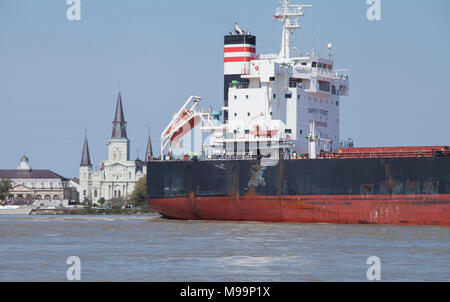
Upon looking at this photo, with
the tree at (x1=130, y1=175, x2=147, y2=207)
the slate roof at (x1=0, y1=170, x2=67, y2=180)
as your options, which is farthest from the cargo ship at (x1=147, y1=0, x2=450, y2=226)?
the slate roof at (x1=0, y1=170, x2=67, y2=180)

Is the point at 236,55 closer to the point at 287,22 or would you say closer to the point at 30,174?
the point at 287,22

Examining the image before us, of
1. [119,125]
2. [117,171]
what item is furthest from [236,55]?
[117,171]

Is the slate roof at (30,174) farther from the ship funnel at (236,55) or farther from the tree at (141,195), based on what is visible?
the ship funnel at (236,55)

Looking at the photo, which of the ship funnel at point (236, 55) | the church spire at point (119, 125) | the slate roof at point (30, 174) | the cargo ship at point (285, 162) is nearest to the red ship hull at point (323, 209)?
the cargo ship at point (285, 162)

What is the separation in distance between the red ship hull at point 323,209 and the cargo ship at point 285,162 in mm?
43

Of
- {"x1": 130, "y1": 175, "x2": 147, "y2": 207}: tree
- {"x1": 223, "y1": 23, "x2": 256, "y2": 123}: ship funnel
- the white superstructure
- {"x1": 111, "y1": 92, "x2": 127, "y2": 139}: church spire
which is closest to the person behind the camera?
the white superstructure

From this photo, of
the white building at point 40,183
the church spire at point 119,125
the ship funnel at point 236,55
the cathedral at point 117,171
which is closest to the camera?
the ship funnel at point 236,55

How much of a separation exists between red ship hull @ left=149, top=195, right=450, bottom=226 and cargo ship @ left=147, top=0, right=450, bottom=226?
43 millimetres

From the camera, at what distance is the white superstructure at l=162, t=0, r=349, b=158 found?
4231cm

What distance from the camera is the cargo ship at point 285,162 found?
3744 centimetres

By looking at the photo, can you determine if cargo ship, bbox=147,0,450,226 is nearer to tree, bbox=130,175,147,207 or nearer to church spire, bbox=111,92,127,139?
tree, bbox=130,175,147,207

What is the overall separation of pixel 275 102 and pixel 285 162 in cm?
430

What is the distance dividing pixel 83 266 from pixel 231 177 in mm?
18879
